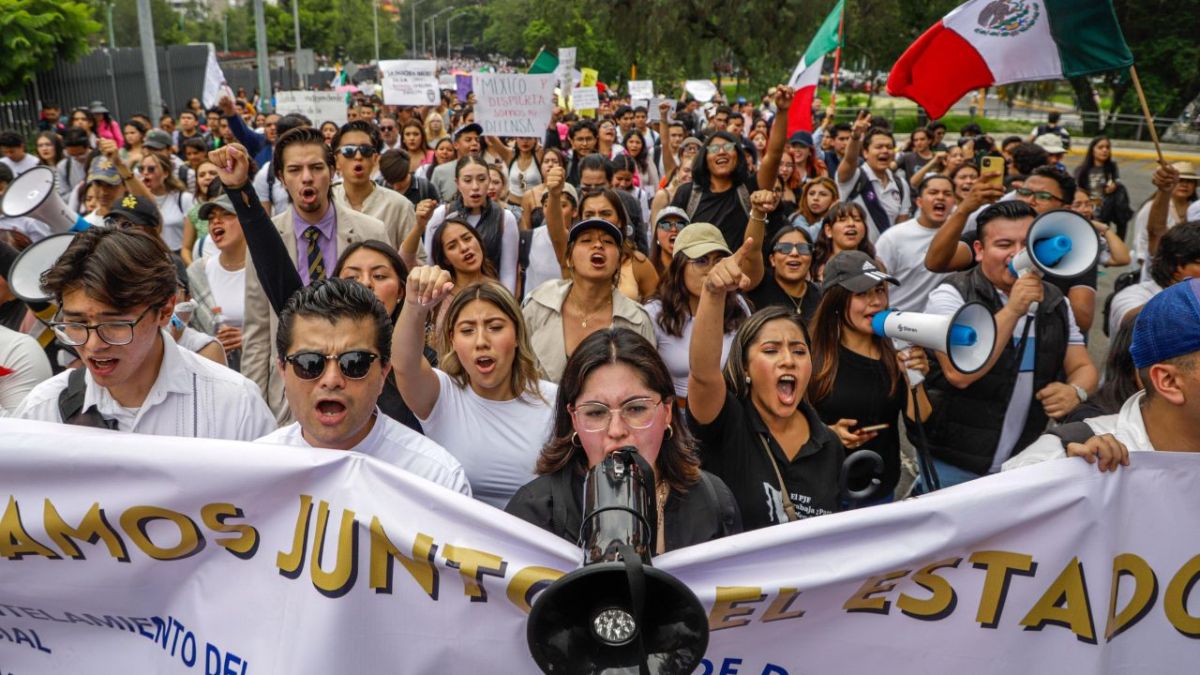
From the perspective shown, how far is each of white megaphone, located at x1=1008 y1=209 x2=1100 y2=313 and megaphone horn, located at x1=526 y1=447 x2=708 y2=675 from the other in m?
2.60

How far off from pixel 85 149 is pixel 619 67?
129 feet

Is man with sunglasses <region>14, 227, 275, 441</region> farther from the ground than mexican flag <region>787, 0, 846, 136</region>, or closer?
closer

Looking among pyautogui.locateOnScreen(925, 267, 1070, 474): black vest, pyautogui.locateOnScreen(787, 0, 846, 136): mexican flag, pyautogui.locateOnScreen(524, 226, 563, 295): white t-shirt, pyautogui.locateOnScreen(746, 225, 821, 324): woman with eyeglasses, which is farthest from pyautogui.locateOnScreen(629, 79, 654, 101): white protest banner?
pyautogui.locateOnScreen(925, 267, 1070, 474): black vest

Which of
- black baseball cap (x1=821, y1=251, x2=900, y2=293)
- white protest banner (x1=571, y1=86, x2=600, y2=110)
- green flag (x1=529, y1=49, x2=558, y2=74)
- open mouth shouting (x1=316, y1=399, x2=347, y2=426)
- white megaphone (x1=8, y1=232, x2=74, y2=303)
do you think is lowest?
open mouth shouting (x1=316, y1=399, x2=347, y2=426)

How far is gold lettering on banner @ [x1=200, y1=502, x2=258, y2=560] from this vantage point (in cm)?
239

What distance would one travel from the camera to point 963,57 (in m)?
5.93

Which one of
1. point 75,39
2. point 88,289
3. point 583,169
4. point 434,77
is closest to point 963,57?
point 583,169

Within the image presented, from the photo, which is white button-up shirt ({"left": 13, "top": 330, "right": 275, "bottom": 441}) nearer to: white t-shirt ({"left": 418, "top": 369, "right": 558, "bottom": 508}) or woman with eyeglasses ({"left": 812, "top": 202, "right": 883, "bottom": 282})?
white t-shirt ({"left": 418, "top": 369, "right": 558, "bottom": 508})

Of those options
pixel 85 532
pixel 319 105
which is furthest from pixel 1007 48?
pixel 319 105

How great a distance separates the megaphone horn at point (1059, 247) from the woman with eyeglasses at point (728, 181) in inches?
105

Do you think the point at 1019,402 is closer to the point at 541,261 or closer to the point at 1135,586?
the point at 1135,586

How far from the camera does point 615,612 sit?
66.3 inches

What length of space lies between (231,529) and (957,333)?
2349 mm

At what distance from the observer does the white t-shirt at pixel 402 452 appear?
256 centimetres
